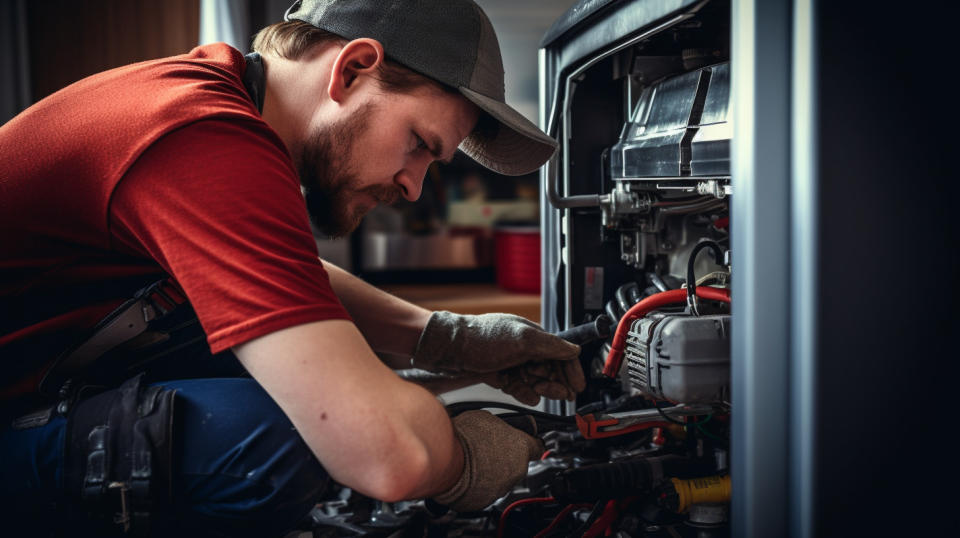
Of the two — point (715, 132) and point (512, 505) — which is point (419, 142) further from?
point (512, 505)

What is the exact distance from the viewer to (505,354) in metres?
1.17

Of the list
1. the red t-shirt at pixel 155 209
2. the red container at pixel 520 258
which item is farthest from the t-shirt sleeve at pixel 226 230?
the red container at pixel 520 258

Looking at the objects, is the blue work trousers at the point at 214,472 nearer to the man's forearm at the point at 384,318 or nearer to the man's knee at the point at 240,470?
the man's knee at the point at 240,470

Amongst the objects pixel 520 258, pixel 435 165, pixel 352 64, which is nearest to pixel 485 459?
pixel 352 64

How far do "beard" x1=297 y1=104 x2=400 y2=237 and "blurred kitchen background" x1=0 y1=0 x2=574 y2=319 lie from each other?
157cm

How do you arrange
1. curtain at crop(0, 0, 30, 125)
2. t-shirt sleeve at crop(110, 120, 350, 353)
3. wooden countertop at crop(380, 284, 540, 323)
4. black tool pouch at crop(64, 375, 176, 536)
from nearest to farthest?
t-shirt sleeve at crop(110, 120, 350, 353) < black tool pouch at crop(64, 375, 176, 536) < curtain at crop(0, 0, 30, 125) < wooden countertop at crop(380, 284, 540, 323)

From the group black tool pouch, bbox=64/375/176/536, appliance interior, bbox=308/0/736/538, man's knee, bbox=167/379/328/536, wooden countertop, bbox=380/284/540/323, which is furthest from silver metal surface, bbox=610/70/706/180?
wooden countertop, bbox=380/284/540/323

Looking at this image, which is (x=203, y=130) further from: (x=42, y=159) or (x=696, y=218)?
(x=696, y=218)

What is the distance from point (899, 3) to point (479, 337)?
0.73 metres

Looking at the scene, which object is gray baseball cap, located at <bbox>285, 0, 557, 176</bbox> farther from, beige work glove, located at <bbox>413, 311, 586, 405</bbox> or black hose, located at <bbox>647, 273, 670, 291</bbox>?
black hose, located at <bbox>647, 273, 670, 291</bbox>

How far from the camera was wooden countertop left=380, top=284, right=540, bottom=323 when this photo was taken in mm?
2871

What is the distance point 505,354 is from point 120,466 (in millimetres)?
566

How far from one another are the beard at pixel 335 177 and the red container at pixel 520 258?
2.13 meters

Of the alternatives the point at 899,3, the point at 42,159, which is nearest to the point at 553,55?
the point at 899,3
